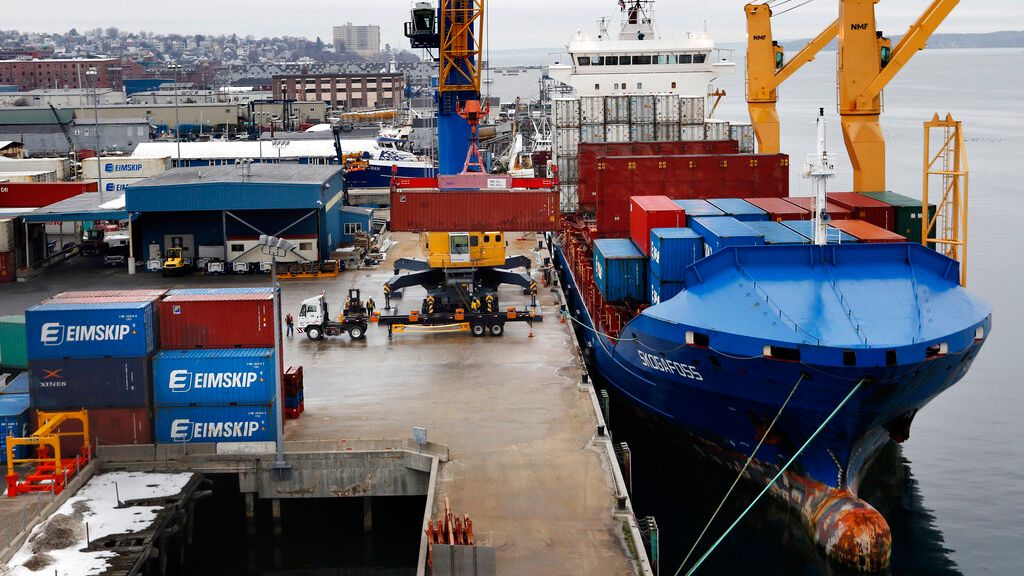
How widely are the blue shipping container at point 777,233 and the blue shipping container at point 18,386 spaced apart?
17.6 meters

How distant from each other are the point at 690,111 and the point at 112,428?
30.8 meters

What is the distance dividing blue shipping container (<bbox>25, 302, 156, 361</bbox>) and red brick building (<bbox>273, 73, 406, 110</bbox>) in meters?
143

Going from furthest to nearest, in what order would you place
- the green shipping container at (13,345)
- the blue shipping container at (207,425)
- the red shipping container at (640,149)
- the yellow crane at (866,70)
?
the red shipping container at (640,149)
the yellow crane at (866,70)
the green shipping container at (13,345)
the blue shipping container at (207,425)

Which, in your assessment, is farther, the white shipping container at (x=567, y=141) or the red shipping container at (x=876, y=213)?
the white shipping container at (x=567, y=141)

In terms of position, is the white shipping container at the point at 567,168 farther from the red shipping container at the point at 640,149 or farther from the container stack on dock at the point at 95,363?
the container stack on dock at the point at 95,363

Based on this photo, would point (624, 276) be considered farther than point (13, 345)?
Yes

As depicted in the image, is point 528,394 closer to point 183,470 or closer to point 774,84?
point 183,470

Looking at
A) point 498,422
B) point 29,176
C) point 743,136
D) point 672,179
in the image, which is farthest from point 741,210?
point 29,176

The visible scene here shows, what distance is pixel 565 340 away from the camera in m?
35.9

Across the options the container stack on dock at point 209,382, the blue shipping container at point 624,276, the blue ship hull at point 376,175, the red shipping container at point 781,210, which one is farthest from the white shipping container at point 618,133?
the blue ship hull at point 376,175

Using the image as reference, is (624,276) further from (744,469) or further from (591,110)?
(591,110)

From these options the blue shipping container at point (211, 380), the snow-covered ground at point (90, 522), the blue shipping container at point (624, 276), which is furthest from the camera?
the blue shipping container at point (624, 276)

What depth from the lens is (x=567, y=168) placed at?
49812mm

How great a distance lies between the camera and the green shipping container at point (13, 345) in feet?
97.8
